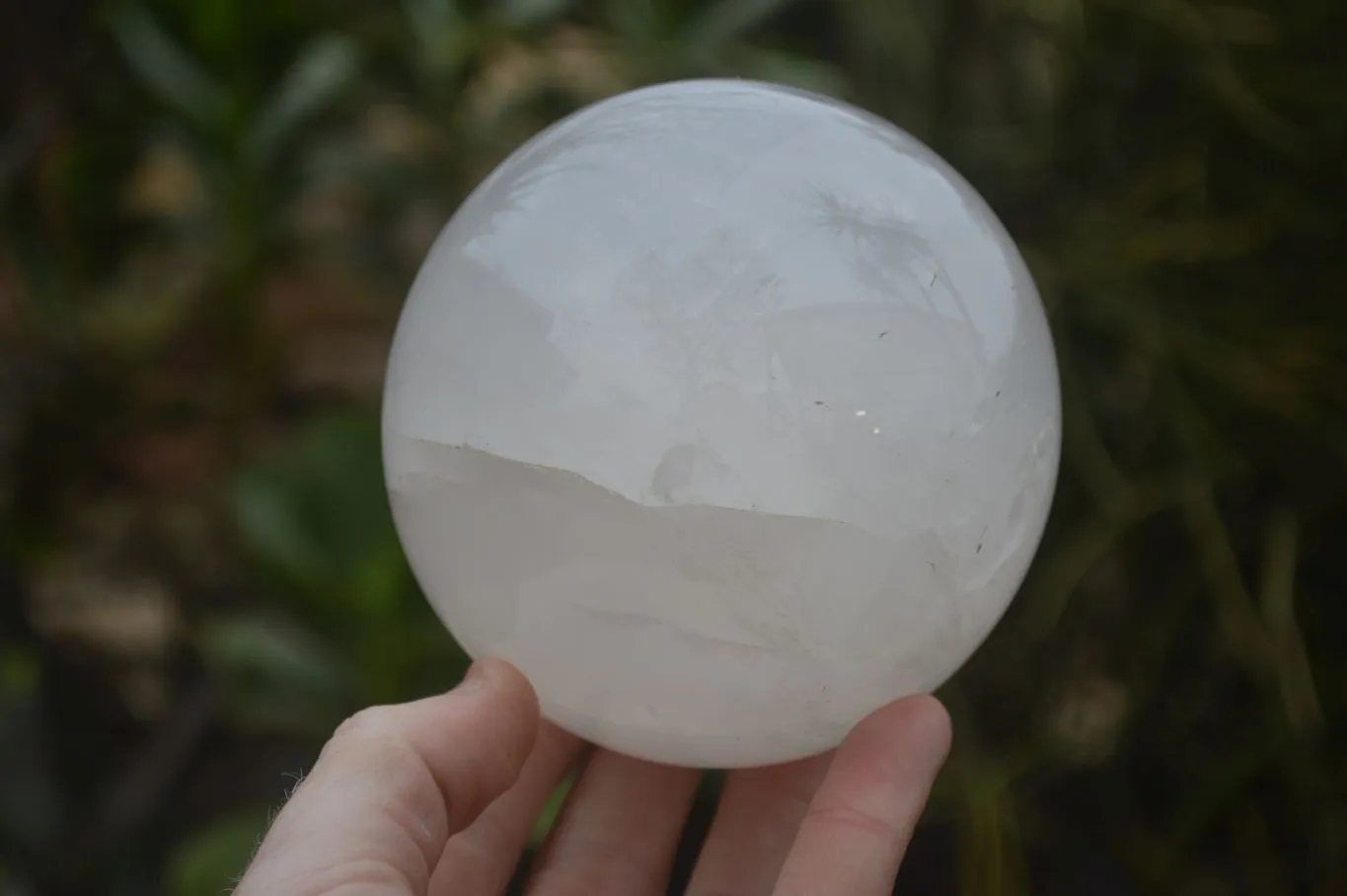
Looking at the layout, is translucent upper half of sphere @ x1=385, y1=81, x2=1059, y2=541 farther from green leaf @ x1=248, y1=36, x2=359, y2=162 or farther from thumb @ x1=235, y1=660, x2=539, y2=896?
green leaf @ x1=248, y1=36, x2=359, y2=162

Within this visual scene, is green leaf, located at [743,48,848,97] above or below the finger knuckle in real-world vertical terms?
above

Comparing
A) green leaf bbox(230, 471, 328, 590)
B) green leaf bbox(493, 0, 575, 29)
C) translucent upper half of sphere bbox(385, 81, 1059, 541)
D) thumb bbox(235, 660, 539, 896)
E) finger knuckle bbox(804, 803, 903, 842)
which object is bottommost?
green leaf bbox(230, 471, 328, 590)

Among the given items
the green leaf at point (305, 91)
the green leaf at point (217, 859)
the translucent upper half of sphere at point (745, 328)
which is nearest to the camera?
the translucent upper half of sphere at point (745, 328)

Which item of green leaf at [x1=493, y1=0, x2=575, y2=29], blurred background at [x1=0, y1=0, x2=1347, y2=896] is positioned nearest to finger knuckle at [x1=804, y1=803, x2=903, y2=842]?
blurred background at [x1=0, y1=0, x2=1347, y2=896]

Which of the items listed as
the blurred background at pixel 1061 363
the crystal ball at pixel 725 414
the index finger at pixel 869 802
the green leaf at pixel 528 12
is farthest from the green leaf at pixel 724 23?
the index finger at pixel 869 802

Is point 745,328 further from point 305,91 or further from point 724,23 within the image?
point 305,91

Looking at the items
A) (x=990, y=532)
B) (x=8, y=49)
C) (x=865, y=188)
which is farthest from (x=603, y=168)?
(x=8, y=49)

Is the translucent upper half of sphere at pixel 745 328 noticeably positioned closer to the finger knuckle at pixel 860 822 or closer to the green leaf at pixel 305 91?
the finger knuckle at pixel 860 822

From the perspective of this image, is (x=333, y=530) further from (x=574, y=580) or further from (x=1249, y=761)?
(x=1249, y=761)
